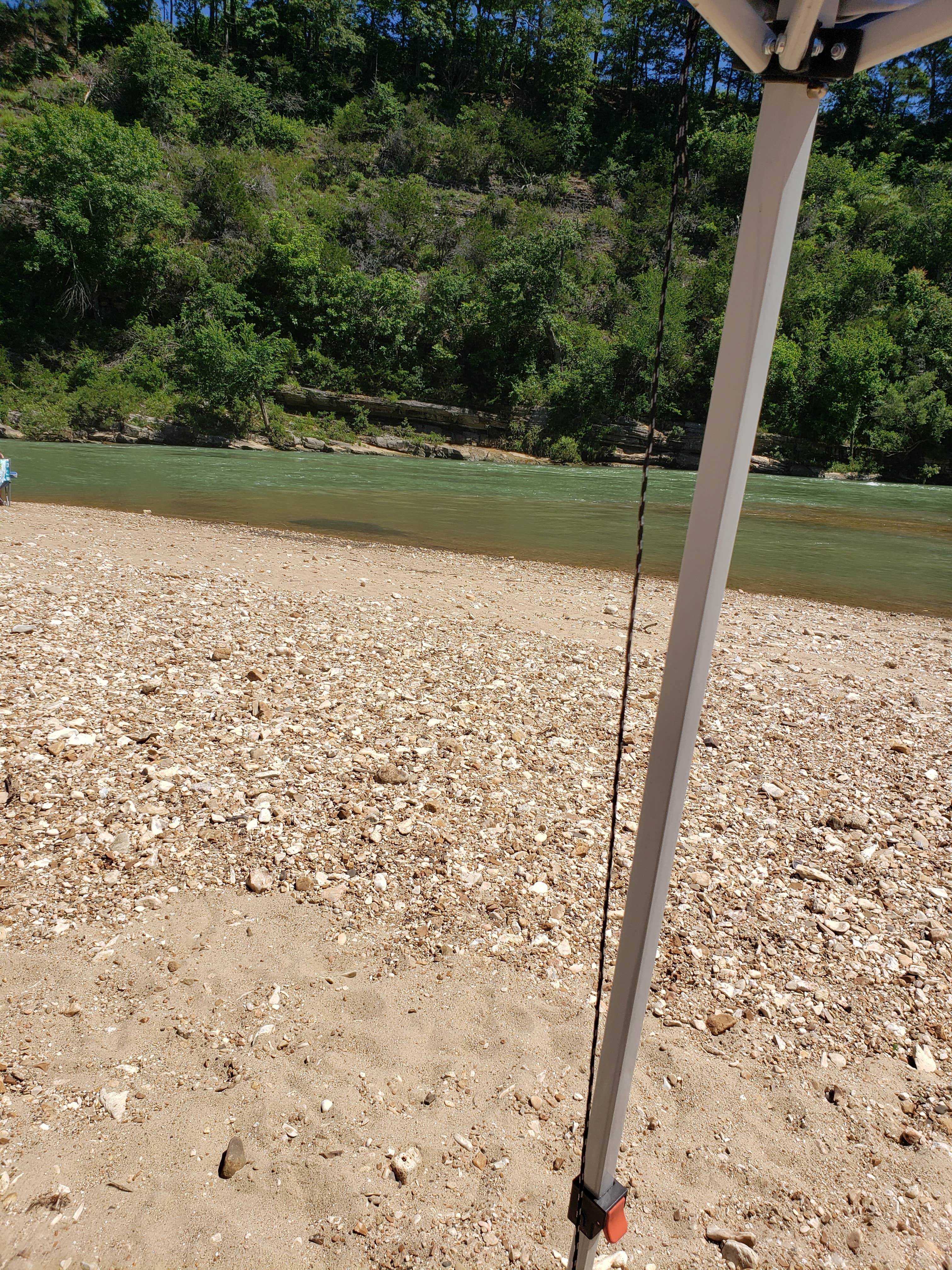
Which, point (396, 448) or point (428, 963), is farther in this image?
point (396, 448)

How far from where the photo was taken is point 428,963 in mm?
3104

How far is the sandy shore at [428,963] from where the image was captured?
2.23m

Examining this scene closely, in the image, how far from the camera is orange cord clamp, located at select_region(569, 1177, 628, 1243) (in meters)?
1.63

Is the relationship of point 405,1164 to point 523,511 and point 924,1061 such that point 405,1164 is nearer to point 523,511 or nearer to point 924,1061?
point 924,1061

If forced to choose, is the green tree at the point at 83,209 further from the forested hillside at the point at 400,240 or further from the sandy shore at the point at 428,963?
the sandy shore at the point at 428,963

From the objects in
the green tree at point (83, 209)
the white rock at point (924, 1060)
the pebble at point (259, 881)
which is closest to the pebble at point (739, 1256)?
the white rock at point (924, 1060)

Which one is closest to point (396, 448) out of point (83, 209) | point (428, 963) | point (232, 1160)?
point (83, 209)

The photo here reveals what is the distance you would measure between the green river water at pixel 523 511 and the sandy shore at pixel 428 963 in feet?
23.3

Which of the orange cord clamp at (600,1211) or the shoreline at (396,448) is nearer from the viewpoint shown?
the orange cord clamp at (600,1211)

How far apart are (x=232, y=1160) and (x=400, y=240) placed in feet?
165

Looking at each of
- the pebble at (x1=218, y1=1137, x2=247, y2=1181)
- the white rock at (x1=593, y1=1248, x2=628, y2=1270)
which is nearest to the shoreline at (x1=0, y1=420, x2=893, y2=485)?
the white rock at (x1=593, y1=1248, x2=628, y2=1270)

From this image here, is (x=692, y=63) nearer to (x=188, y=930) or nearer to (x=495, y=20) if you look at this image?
(x=188, y=930)

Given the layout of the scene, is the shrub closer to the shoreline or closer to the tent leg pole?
the shoreline

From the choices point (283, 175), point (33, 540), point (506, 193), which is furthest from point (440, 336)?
point (33, 540)
